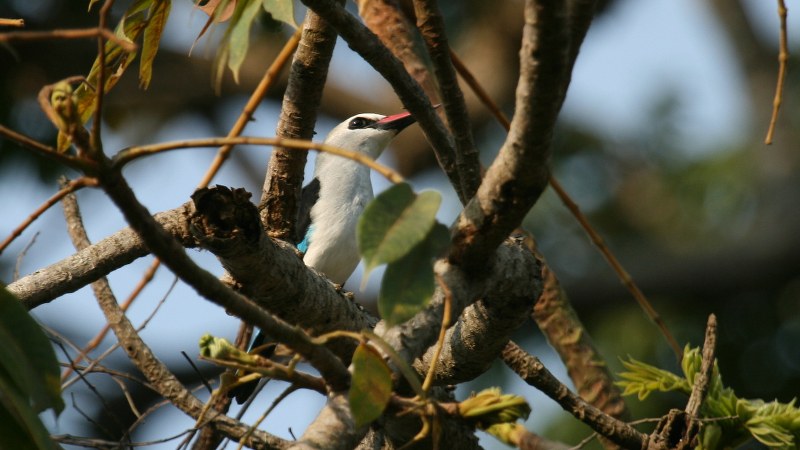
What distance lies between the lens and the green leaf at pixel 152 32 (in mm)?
2338

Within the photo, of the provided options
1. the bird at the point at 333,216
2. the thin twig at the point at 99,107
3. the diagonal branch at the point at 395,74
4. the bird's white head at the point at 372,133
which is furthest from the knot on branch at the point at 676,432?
the bird's white head at the point at 372,133

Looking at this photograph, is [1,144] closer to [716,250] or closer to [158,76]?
[158,76]

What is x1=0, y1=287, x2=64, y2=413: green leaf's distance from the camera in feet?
5.01

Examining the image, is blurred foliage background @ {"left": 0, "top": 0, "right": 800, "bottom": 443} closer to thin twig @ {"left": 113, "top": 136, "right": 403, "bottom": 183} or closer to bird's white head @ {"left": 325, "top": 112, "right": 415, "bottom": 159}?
bird's white head @ {"left": 325, "top": 112, "right": 415, "bottom": 159}

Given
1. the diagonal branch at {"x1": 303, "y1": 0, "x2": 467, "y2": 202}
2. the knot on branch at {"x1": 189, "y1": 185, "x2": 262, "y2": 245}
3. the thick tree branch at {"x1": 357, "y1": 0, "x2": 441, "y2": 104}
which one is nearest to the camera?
the knot on branch at {"x1": 189, "y1": 185, "x2": 262, "y2": 245}

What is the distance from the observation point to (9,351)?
154 centimetres

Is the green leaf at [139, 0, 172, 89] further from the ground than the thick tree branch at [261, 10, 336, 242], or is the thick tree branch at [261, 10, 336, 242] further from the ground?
the thick tree branch at [261, 10, 336, 242]

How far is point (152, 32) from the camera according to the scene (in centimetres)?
236

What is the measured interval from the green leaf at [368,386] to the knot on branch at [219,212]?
59cm

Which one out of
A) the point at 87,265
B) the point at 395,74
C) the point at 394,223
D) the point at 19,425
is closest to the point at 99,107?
the point at 394,223

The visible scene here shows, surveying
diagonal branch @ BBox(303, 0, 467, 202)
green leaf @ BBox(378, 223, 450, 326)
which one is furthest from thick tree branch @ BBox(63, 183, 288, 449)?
green leaf @ BBox(378, 223, 450, 326)

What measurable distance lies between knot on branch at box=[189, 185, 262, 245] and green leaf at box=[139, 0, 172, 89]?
1.76ft

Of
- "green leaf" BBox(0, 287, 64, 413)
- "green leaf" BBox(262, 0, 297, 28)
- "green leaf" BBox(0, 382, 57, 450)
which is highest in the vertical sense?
"green leaf" BBox(262, 0, 297, 28)

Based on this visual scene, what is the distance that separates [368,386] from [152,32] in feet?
4.18
